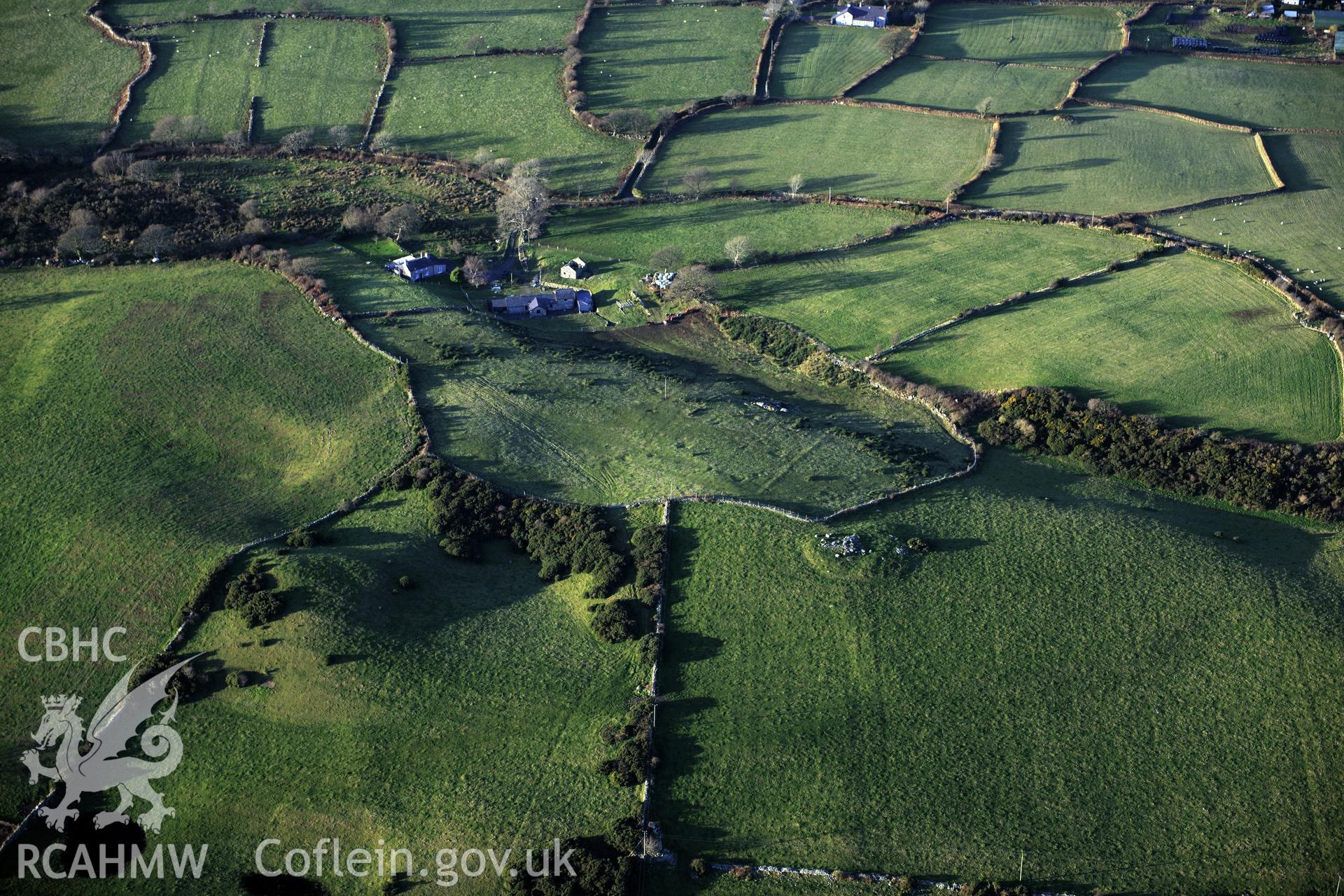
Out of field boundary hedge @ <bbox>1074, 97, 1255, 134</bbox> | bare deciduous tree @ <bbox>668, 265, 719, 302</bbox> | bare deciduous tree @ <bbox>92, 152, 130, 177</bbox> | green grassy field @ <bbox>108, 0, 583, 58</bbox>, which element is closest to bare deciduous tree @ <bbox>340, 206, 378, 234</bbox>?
bare deciduous tree @ <bbox>92, 152, 130, 177</bbox>

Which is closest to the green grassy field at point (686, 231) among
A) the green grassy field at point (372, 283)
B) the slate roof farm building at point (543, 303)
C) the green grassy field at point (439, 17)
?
the slate roof farm building at point (543, 303)

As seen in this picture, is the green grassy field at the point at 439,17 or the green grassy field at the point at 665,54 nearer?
the green grassy field at the point at 665,54

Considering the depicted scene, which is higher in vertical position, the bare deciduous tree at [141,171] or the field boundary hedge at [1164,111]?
the field boundary hedge at [1164,111]

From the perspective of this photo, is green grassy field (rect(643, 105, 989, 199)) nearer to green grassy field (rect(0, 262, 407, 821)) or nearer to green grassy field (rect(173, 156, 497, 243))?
green grassy field (rect(173, 156, 497, 243))

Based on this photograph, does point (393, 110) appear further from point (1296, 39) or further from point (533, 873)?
point (1296, 39)

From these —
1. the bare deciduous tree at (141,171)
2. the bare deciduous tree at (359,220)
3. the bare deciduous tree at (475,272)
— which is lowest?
the bare deciduous tree at (475,272)

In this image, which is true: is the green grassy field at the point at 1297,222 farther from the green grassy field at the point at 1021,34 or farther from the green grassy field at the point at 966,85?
→ the green grassy field at the point at 1021,34
